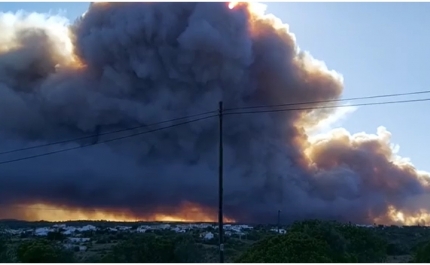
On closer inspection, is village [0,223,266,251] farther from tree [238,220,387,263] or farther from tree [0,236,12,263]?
tree [238,220,387,263]

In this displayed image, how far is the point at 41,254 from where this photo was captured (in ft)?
109

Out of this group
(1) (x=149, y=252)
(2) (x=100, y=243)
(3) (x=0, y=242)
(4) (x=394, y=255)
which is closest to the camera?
(1) (x=149, y=252)

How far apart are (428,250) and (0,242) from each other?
2406cm

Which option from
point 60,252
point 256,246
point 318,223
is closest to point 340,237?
point 318,223

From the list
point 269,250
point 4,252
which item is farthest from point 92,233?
point 269,250

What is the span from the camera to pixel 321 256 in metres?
29.2

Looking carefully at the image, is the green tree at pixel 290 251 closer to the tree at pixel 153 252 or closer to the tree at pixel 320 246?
the tree at pixel 320 246

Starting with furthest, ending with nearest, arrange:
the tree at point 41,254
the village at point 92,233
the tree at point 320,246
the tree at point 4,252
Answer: the village at point 92,233 < the tree at point 4,252 < the tree at point 41,254 < the tree at point 320,246

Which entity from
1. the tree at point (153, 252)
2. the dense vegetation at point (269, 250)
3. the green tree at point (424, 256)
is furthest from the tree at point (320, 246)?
A: the tree at point (153, 252)

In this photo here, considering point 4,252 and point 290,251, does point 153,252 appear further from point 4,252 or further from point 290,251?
point 290,251

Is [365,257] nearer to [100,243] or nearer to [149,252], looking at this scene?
[149,252]

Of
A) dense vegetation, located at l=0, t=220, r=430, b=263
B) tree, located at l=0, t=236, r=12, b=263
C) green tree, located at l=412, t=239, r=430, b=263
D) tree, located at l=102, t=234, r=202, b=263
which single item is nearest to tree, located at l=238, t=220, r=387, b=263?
dense vegetation, located at l=0, t=220, r=430, b=263

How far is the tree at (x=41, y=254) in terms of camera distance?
107ft

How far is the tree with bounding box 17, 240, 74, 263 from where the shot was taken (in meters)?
32.7
